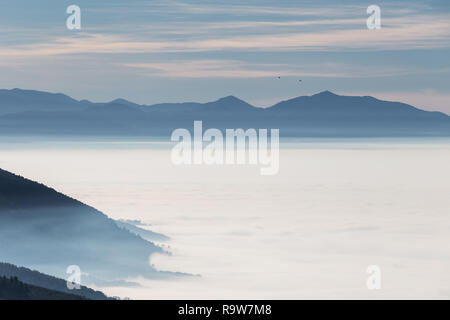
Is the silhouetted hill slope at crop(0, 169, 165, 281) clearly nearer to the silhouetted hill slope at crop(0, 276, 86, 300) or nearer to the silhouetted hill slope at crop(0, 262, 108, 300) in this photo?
the silhouetted hill slope at crop(0, 262, 108, 300)

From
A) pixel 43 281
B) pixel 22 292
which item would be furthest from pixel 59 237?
pixel 22 292

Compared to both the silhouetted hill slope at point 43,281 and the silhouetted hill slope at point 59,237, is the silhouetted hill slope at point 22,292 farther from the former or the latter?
the silhouetted hill slope at point 59,237

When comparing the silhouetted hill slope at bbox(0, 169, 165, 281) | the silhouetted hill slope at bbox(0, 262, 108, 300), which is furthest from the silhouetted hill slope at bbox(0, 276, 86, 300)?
the silhouetted hill slope at bbox(0, 169, 165, 281)

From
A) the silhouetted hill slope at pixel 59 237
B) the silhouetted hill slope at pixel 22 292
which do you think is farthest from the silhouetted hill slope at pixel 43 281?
the silhouetted hill slope at pixel 59 237

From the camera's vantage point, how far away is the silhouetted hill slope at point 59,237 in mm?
141625

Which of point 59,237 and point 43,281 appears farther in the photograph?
point 59,237

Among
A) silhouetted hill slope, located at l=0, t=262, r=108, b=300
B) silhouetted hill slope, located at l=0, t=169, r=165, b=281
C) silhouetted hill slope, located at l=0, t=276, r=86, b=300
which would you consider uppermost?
silhouetted hill slope, located at l=0, t=169, r=165, b=281

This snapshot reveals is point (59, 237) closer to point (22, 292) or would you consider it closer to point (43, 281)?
point (43, 281)

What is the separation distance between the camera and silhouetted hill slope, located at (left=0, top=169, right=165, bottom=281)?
142 metres

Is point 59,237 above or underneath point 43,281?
above

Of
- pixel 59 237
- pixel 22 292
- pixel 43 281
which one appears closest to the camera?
pixel 22 292

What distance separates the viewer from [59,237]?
164000 millimetres

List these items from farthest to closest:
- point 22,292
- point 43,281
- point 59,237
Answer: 1. point 59,237
2. point 43,281
3. point 22,292
